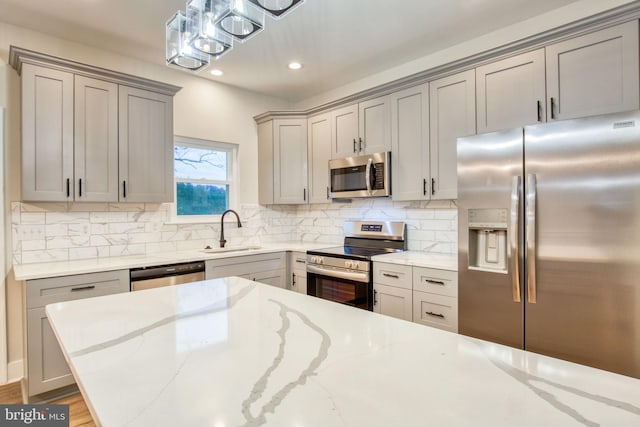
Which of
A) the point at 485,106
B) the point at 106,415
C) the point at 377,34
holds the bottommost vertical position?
the point at 106,415

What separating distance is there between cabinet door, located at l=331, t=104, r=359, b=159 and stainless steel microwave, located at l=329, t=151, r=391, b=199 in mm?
96

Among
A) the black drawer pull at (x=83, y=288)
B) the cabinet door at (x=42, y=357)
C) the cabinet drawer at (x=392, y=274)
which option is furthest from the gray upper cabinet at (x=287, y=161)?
the cabinet door at (x=42, y=357)

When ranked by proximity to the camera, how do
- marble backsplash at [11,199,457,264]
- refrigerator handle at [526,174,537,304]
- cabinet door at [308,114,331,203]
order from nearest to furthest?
refrigerator handle at [526,174,537,304] < marble backsplash at [11,199,457,264] < cabinet door at [308,114,331,203]

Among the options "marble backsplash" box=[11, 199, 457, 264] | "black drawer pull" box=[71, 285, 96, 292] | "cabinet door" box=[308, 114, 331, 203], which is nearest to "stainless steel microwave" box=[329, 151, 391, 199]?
"cabinet door" box=[308, 114, 331, 203]

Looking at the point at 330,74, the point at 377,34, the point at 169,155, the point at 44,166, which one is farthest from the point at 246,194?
the point at 377,34

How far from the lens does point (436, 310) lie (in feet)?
8.09

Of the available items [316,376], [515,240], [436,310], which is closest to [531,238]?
[515,240]

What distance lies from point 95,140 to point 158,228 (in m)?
0.97

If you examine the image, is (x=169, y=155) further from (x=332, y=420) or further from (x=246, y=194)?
(x=332, y=420)

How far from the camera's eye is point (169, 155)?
3143 mm

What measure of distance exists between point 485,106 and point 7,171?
3643 millimetres

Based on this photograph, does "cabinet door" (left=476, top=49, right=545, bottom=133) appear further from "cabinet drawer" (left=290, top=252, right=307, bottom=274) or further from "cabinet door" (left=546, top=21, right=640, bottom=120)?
"cabinet drawer" (left=290, top=252, right=307, bottom=274)

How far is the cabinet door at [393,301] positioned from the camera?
2635 millimetres

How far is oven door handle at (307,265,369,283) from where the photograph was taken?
114 inches
